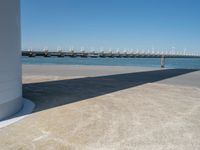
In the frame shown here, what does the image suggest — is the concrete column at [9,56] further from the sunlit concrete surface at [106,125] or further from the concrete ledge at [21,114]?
the sunlit concrete surface at [106,125]

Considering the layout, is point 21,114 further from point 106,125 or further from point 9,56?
point 106,125

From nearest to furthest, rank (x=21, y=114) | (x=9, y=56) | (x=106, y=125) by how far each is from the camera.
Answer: (x=106, y=125) → (x=9, y=56) → (x=21, y=114)

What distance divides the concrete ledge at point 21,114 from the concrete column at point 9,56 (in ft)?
0.31

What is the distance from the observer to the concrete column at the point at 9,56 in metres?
3.83

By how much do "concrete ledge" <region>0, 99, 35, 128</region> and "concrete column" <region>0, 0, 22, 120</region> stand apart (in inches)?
3.7

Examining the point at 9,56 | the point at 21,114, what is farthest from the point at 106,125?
the point at 9,56

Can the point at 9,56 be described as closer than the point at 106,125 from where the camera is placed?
No

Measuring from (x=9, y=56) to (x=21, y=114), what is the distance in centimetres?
103

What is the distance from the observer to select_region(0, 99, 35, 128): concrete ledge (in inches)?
148

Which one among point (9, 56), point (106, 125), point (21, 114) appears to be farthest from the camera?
point (21, 114)

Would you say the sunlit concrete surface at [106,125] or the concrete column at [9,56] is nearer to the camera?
the sunlit concrete surface at [106,125]

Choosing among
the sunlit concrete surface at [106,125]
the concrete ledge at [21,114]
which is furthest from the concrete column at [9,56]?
the sunlit concrete surface at [106,125]

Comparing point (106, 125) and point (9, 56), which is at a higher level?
point (9, 56)

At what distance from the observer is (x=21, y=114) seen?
429 cm
